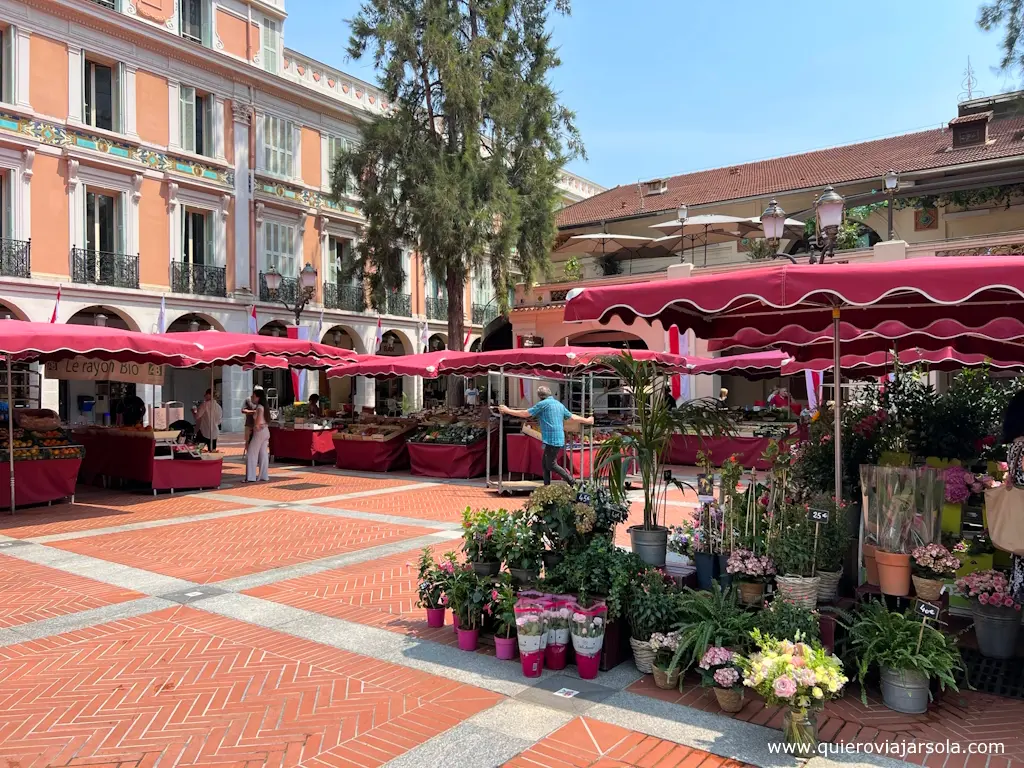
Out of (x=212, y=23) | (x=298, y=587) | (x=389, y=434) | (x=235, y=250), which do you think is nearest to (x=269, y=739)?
(x=298, y=587)

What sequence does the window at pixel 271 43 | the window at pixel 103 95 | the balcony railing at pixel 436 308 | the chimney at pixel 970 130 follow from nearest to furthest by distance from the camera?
the window at pixel 103 95 → the chimney at pixel 970 130 → the window at pixel 271 43 → the balcony railing at pixel 436 308

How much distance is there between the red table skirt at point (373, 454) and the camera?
15.5 meters

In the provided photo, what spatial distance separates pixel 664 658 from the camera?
423 centimetres

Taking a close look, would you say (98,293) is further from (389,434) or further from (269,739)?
(269,739)

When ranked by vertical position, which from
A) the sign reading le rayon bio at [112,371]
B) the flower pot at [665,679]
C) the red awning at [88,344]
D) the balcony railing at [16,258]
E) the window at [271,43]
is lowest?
the flower pot at [665,679]

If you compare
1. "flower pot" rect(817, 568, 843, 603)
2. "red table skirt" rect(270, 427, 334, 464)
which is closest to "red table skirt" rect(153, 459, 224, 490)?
"red table skirt" rect(270, 427, 334, 464)

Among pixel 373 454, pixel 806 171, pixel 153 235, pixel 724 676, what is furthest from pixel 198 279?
pixel 724 676

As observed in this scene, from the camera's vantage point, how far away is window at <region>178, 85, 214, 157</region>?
22.2m

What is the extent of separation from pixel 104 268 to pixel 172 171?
3623 mm

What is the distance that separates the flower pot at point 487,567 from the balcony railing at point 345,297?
2235 cm

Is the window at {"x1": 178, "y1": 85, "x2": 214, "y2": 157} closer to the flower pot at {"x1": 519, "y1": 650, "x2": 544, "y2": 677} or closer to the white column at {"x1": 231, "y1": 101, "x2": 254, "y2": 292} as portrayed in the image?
the white column at {"x1": 231, "y1": 101, "x2": 254, "y2": 292}

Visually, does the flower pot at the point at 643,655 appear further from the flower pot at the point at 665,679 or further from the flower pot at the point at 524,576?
the flower pot at the point at 524,576

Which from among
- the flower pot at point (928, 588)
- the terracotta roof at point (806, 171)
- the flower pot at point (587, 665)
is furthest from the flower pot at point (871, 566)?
the terracotta roof at point (806, 171)

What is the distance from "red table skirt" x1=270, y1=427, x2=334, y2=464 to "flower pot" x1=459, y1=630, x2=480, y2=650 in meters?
12.4
